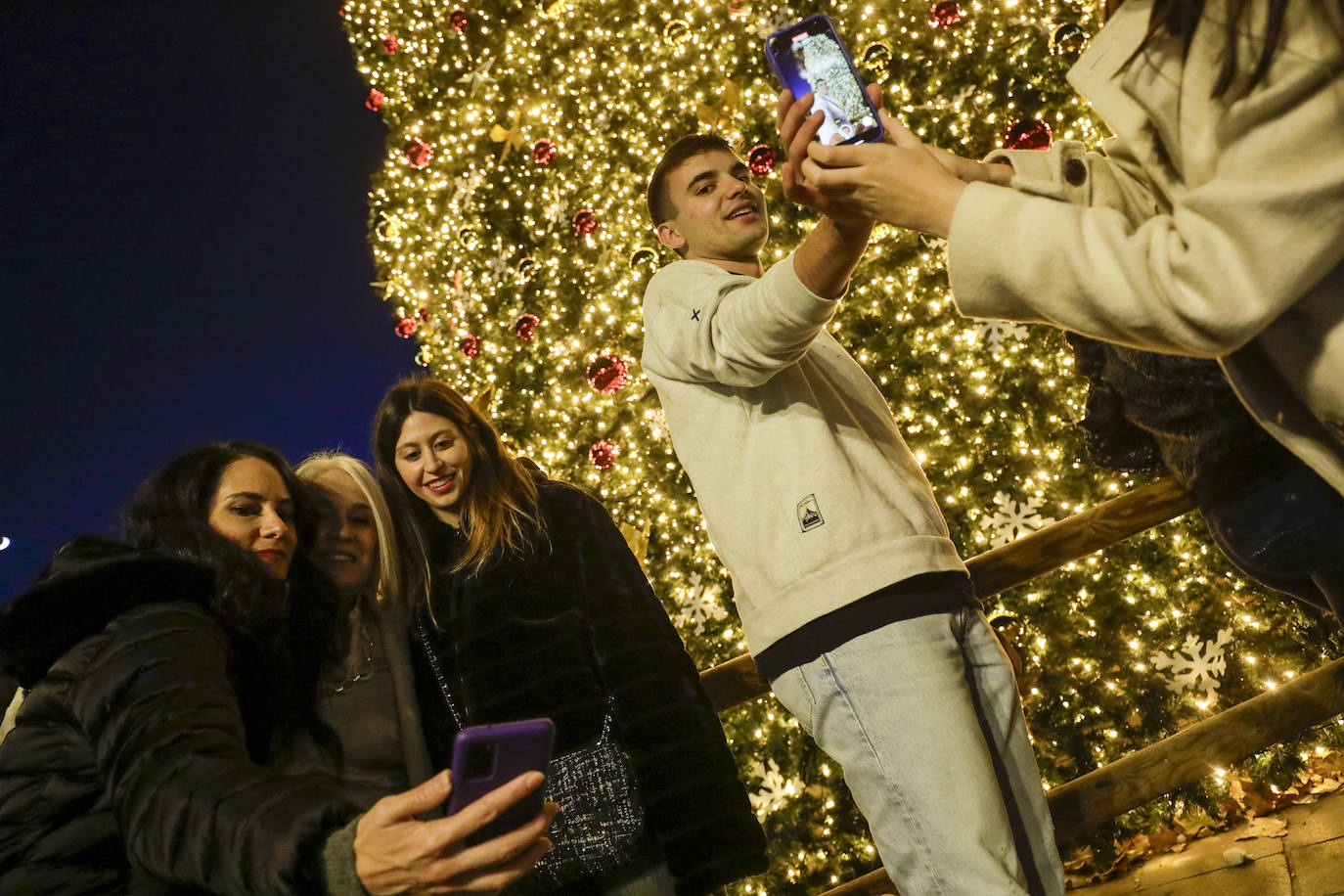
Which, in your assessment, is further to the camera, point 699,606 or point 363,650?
point 699,606

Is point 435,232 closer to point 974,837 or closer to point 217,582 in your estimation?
point 217,582

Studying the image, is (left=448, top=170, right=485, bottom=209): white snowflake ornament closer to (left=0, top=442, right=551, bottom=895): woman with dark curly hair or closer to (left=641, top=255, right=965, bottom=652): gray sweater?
(left=641, top=255, right=965, bottom=652): gray sweater

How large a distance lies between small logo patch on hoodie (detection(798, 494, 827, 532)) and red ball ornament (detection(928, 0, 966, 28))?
163 inches

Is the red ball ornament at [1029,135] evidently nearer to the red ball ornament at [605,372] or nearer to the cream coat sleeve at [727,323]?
the red ball ornament at [605,372]

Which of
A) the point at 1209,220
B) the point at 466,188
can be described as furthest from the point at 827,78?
the point at 466,188

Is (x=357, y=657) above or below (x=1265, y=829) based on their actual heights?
above

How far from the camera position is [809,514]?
4.82 ft

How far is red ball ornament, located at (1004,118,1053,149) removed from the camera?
12.5 ft

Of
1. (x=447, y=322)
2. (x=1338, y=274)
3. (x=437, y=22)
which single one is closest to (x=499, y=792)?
(x=1338, y=274)

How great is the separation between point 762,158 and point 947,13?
135cm

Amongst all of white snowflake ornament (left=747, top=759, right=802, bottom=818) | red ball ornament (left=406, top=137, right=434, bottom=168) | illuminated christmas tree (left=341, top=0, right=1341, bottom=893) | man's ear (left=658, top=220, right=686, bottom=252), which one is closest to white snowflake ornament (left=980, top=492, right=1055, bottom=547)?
illuminated christmas tree (left=341, top=0, right=1341, bottom=893)

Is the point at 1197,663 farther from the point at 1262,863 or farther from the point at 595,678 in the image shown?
the point at 595,678

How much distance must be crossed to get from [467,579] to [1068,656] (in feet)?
10.5

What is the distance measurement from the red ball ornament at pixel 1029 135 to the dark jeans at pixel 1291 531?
3292 mm
